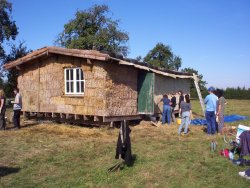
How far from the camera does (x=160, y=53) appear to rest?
5759cm

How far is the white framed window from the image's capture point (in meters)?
15.8

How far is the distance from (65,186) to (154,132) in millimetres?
7979

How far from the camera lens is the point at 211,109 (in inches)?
519

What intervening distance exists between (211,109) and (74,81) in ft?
21.7

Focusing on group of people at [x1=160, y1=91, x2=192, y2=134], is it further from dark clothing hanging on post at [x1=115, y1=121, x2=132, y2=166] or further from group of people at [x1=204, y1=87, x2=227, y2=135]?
dark clothing hanging on post at [x1=115, y1=121, x2=132, y2=166]

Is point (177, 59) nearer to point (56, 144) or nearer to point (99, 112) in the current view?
point (99, 112)

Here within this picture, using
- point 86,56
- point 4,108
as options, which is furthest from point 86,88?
point 4,108

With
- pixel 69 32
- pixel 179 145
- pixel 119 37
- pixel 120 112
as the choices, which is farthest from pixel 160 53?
pixel 179 145

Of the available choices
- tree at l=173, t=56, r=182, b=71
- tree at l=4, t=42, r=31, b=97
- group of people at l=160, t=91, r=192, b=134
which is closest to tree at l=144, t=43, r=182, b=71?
tree at l=173, t=56, r=182, b=71

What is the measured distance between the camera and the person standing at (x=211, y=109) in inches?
519

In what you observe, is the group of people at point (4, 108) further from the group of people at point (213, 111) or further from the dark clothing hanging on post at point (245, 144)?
the dark clothing hanging on post at point (245, 144)

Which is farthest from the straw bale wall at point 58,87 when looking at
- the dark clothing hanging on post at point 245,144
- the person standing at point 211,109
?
the dark clothing hanging on post at point 245,144

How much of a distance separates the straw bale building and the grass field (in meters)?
2.05

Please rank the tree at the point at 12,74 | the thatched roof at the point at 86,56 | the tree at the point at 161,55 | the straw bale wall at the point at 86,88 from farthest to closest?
the tree at the point at 161,55
the tree at the point at 12,74
the straw bale wall at the point at 86,88
the thatched roof at the point at 86,56
